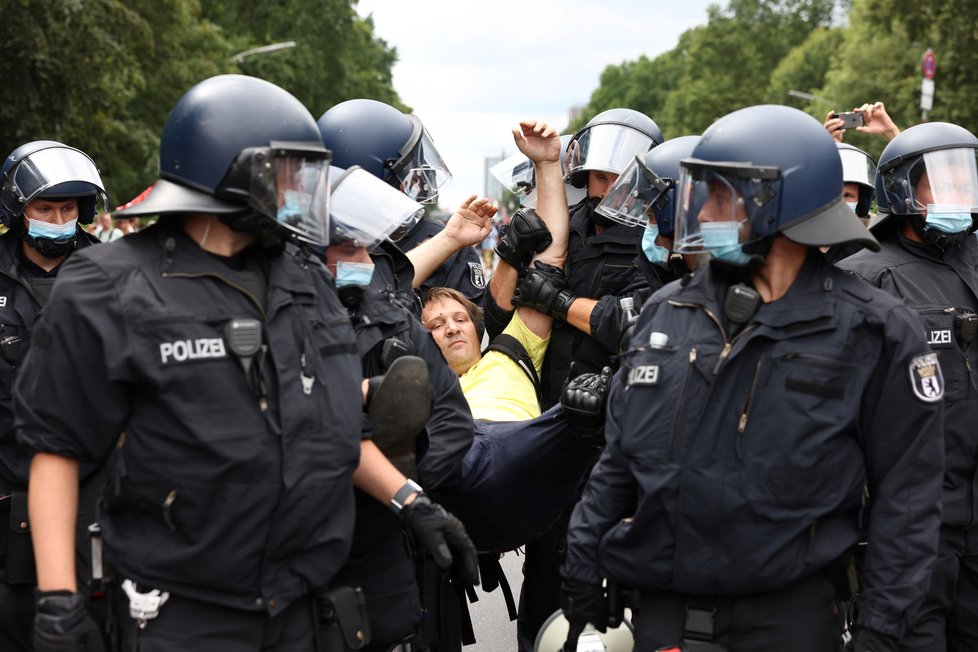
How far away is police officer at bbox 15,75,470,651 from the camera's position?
291 cm

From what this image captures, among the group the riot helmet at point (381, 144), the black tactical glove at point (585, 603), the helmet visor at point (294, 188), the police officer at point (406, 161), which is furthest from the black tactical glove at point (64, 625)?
the riot helmet at point (381, 144)

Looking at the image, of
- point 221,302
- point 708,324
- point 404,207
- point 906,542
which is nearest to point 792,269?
point 708,324

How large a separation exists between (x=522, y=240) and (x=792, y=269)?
69.9 inches

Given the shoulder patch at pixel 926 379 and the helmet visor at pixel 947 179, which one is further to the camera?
the helmet visor at pixel 947 179

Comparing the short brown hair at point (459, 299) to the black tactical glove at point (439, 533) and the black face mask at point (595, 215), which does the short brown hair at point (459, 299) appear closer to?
the black face mask at point (595, 215)

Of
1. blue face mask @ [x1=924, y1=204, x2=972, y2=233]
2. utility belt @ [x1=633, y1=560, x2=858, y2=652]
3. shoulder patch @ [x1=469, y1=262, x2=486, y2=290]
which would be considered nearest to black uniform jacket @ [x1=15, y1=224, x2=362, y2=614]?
utility belt @ [x1=633, y1=560, x2=858, y2=652]

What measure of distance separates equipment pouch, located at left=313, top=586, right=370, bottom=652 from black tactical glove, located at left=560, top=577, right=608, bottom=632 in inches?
23.8

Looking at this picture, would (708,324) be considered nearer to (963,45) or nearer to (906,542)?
(906,542)

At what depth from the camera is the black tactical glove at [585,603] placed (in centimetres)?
347

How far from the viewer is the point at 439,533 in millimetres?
3369

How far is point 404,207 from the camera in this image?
151 inches

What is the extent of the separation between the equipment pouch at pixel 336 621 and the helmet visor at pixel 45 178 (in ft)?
8.66

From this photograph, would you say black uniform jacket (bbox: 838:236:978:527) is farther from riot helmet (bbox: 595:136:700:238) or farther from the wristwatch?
the wristwatch

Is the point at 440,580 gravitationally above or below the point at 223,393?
below
